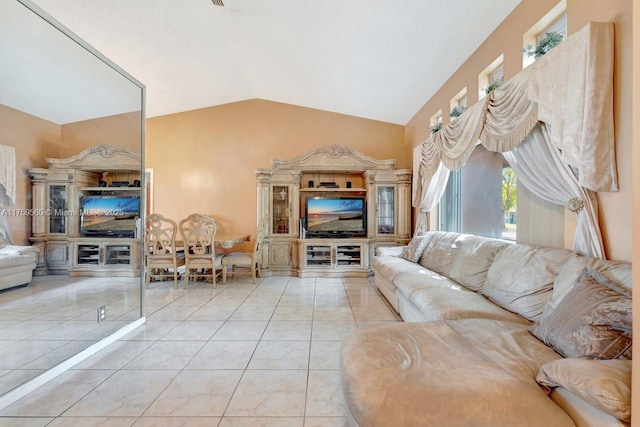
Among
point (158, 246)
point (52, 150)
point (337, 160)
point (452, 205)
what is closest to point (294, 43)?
point (337, 160)

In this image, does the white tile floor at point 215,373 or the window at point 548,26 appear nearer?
the white tile floor at point 215,373

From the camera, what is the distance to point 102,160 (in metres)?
2.81

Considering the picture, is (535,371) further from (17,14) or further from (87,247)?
(17,14)

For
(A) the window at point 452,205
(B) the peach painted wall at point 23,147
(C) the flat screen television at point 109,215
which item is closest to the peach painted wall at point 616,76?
(A) the window at point 452,205

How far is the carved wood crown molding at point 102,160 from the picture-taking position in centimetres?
247

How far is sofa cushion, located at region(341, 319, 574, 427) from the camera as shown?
104cm

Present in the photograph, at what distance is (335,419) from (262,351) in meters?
0.97

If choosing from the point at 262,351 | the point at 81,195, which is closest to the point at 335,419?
the point at 262,351

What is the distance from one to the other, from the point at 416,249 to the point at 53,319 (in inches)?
161

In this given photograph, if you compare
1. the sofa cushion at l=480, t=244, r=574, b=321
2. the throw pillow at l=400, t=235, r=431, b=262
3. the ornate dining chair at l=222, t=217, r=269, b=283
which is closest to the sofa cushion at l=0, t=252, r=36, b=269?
the ornate dining chair at l=222, t=217, r=269, b=283

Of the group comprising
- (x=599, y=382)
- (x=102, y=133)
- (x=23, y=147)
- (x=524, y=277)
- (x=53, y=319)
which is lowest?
(x=53, y=319)

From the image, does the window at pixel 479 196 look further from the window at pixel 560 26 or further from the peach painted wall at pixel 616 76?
the window at pixel 560 26

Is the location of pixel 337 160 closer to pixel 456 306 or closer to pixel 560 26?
pixel 560 26

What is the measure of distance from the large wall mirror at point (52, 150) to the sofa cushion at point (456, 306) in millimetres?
2848
